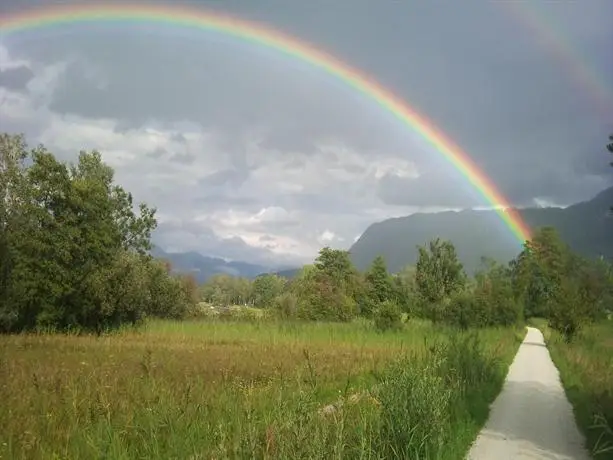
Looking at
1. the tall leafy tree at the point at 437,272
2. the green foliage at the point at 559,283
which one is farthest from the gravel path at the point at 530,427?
the tall leafy tree at the point at 437,272

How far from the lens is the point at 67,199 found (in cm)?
3500

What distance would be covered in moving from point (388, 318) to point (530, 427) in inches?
1182

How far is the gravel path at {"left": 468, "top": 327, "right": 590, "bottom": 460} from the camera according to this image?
9883 millimetres

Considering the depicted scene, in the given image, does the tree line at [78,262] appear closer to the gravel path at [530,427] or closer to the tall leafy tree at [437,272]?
the tall leafy tree at [437,272]

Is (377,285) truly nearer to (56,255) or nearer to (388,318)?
(388,318)

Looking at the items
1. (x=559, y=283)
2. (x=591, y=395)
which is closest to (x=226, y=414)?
(x=591, y=395)

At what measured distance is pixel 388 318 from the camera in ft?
138

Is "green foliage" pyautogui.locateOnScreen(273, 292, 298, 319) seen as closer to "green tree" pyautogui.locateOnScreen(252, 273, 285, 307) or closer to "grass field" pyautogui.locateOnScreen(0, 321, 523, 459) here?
"grass field" pyautogui.locateOnScreen(0, 321, 523, 459)

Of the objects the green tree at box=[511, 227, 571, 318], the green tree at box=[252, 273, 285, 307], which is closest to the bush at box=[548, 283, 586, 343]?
the green tree at box=[511, 227, 571, 318]

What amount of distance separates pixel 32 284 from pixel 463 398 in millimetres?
27499

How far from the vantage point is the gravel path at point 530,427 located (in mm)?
9883

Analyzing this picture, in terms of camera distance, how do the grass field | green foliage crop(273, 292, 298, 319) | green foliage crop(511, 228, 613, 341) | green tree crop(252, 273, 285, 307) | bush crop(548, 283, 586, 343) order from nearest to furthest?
1. the grass field
2. bush crop(548, 283, 586, 343)
3. green foliage crop(511, 228, 613, 341)
4. green foliage crop(273, 292, 298, 319)
5. green tree crop(252, 273, 285, 307)

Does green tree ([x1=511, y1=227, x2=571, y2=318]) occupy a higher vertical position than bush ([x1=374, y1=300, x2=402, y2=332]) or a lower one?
higher

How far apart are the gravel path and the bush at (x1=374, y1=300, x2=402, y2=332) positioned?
866 inches
